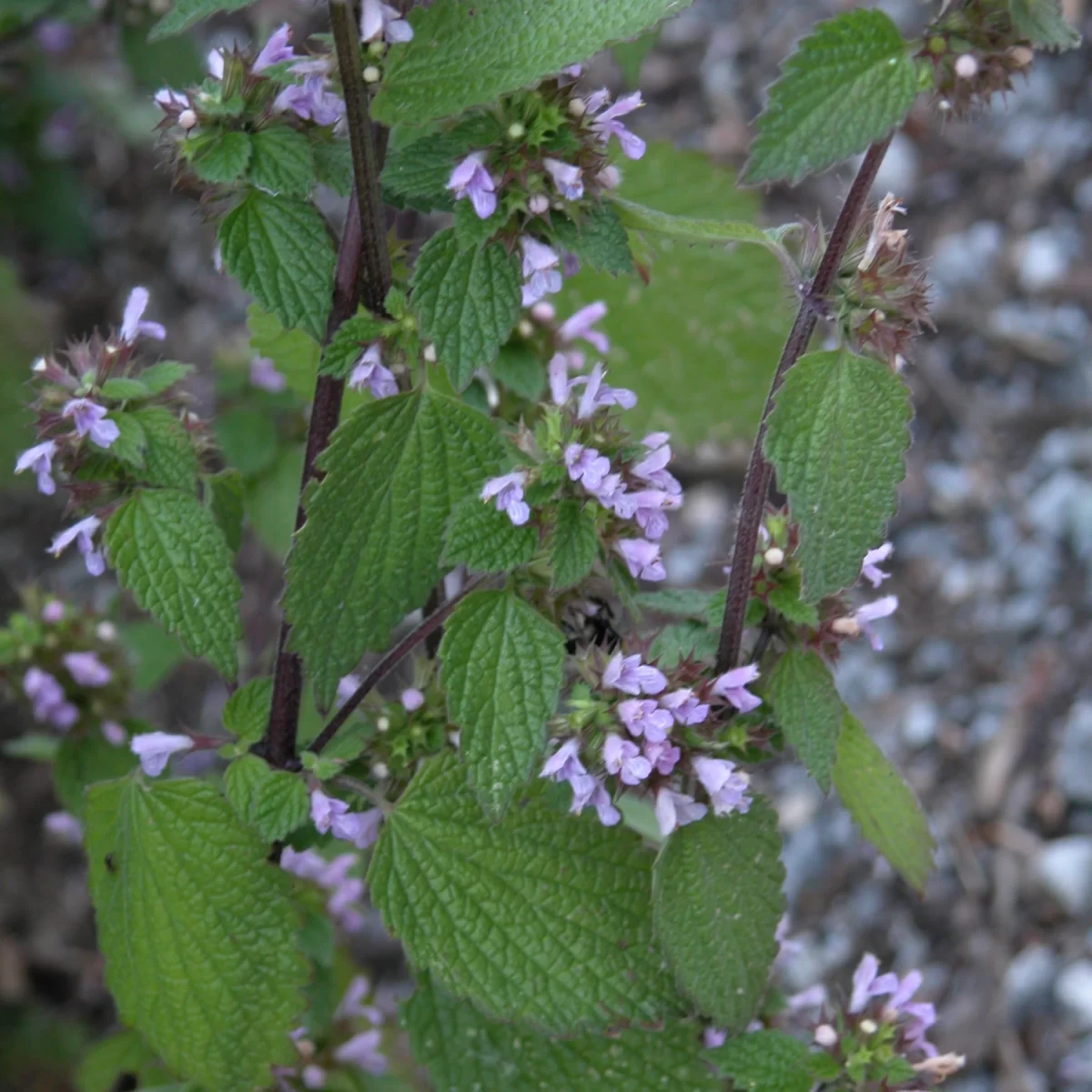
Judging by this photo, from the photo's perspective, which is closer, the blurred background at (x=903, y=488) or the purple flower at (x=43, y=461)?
the purple flower at (x=43, y=461)

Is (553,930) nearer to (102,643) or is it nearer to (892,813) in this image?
(892,813)

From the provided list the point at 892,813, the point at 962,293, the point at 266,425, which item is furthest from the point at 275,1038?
the point at 962,293

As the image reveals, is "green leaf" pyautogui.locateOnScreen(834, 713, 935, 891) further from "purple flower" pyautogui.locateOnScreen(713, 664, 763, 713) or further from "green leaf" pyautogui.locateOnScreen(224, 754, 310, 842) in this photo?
"green leaf" pyautogui.locateOnScreen(224, 754, 310, 842)

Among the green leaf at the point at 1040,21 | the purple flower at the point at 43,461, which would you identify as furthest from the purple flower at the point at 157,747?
the green leaf at the point at 1040,21

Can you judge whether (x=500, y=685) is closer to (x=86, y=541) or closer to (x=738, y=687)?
(x=738, y=687)

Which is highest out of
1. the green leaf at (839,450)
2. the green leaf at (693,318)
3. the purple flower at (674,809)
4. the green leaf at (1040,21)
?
the green leaf at (693,318)

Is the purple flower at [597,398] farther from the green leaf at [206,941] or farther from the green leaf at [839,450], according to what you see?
the green leaf at [206,941]

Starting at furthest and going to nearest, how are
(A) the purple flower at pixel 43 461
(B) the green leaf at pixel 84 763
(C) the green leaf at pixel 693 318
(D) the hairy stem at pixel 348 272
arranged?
(C) the green leaf at pixel 693 318 < (B) the green leaf at pixel 84 763 < (A) the purple flower at pixel 43 461 < (D) the hairy stem at pixel 348 272
